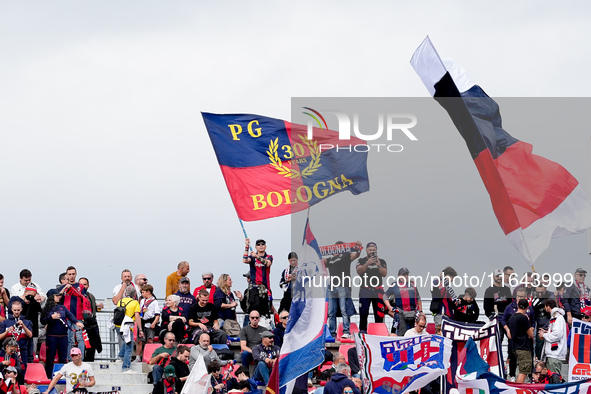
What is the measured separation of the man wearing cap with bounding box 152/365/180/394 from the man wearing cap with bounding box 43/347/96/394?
1.25m

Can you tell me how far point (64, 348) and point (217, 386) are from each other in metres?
3.67

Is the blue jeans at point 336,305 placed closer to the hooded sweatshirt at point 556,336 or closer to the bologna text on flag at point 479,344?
the bologna text on flag at point 479,344

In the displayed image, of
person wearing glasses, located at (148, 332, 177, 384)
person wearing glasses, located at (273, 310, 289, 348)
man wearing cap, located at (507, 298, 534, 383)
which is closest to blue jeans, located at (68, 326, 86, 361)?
person wearing glasses, located at (148, 332, 177, 384)

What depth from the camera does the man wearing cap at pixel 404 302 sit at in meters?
25.2

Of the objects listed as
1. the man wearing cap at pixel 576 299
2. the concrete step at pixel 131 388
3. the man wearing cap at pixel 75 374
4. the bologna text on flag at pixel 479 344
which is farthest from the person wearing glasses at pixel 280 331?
the man wearing cap at pixel 576 299

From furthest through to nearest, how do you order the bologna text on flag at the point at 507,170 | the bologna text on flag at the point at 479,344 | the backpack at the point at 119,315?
the backpack at the point at 119,315
the bologna text on flag at the point at 507,170
the bologna text on flag at the point at 479,344

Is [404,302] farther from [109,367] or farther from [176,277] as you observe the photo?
[109,367]

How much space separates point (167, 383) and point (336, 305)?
477cm

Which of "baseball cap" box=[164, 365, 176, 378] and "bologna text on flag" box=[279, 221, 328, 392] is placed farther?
"baseball cap" box=[164, 365, 176, 378]

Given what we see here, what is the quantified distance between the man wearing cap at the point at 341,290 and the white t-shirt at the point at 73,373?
5.33 meters

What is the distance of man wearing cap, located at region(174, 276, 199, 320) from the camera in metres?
24.4

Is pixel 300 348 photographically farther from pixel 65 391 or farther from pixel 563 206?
pixel 563 206

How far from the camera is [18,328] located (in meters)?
23.4

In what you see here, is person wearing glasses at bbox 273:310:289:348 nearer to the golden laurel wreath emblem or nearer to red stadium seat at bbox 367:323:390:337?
red stadium seat at bbox 367:323:390:337
